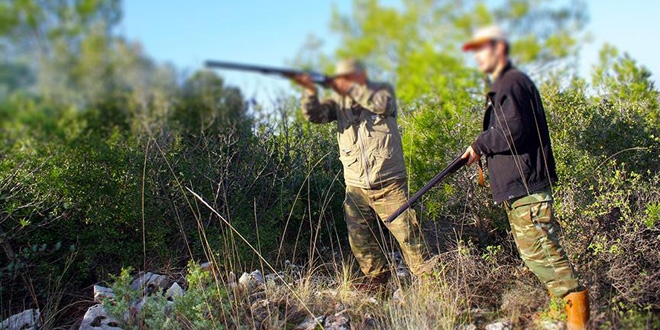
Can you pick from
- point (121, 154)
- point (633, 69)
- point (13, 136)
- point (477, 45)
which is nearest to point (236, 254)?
point (121, 154)

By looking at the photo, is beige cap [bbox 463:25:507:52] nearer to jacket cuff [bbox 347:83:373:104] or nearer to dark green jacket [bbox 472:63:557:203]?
dark green jacket [bbox 472:63:557:203]

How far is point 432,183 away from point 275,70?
4.25 ft

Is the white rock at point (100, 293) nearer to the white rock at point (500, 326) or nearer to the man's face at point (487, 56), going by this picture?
the white rock at point (500, 326)

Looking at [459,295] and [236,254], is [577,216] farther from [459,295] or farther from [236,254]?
[236,254]

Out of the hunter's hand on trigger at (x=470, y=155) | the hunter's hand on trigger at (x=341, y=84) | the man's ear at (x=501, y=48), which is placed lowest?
the hunter's hand on trigger at (x=470, y=155)

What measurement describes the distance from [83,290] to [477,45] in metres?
3.37

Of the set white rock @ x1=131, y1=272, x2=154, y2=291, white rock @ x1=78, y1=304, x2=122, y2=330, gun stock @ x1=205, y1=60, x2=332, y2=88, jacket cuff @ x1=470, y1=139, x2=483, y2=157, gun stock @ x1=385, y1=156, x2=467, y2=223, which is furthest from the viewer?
white rock @ x1=131, y1=272, x2=154, y2=291

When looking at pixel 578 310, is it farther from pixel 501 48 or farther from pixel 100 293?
pixel 100 293

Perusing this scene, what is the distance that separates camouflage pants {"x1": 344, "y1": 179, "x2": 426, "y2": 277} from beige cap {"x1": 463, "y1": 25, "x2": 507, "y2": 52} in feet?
3.97

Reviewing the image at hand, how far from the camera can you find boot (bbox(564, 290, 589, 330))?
3086mm

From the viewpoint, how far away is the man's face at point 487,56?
2742 mm

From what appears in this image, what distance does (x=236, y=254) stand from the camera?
4.24 meters

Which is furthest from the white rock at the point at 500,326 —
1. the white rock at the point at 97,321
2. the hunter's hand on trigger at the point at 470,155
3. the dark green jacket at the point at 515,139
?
the white rock at the point at 97,321

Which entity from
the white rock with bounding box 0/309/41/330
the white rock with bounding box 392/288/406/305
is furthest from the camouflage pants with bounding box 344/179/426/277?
the white rock with bounding box 0/309/41/330
